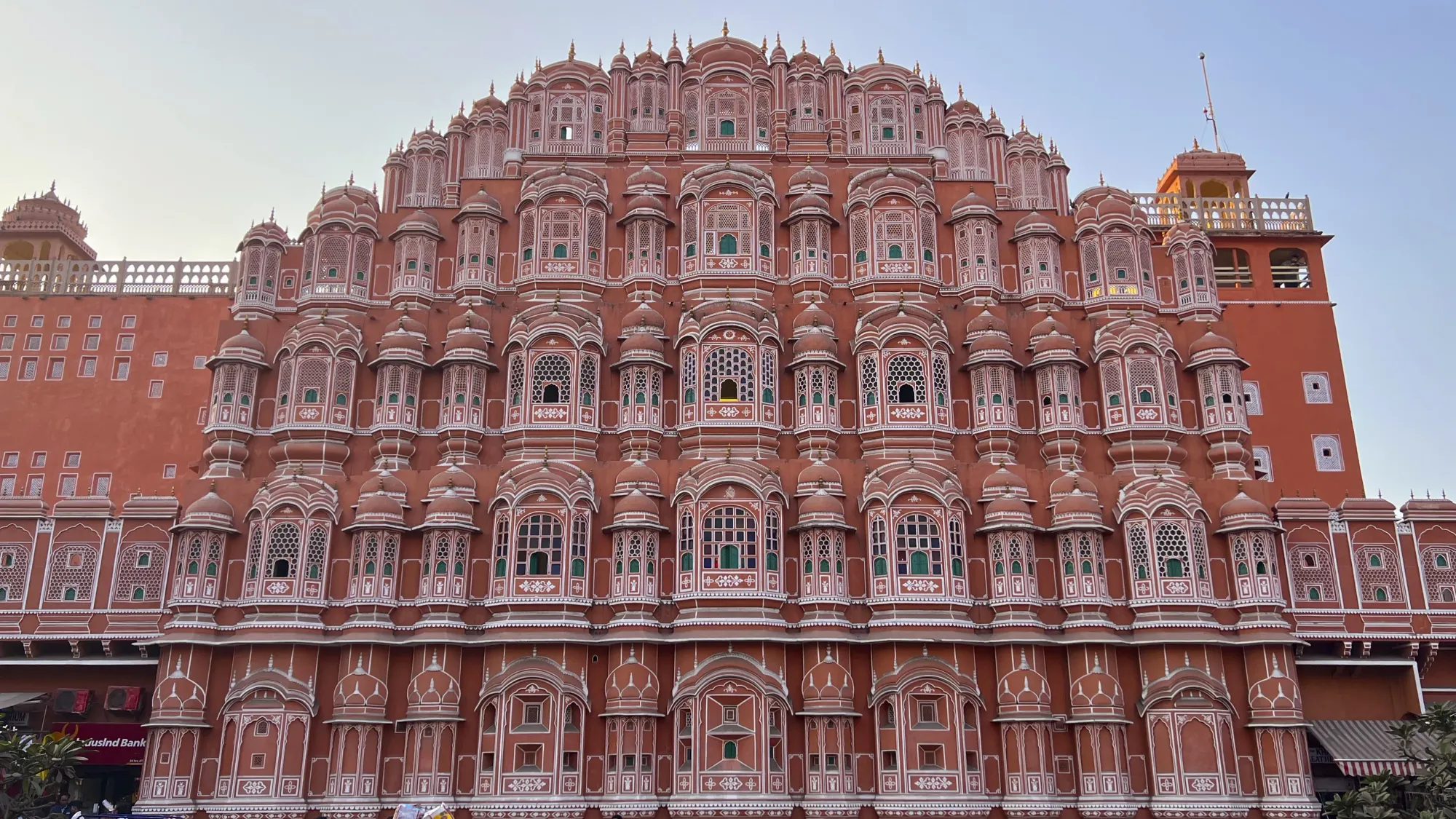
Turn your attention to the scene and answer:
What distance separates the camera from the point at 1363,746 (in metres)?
32.2

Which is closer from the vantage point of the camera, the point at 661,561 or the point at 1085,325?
the point at 661,561

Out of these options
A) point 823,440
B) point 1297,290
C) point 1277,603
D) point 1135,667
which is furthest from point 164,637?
point 1297,290

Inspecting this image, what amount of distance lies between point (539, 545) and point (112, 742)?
13.5 metres

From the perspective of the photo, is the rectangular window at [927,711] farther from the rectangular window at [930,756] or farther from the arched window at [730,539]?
the arched window at [730,539]

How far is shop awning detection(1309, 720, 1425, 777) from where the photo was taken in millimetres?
31391

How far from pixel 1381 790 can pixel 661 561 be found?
18265mm

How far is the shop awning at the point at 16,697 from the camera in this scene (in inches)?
1293

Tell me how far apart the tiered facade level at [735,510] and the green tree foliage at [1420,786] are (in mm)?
1978

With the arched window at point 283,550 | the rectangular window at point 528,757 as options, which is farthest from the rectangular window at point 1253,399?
the arched window at point 283,550

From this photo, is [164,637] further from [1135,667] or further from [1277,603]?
[1277,603]

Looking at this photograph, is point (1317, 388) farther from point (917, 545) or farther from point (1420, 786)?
point (917, 545)

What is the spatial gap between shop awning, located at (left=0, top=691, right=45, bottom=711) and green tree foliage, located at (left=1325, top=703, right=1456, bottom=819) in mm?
34255

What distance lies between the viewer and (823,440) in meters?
34.6

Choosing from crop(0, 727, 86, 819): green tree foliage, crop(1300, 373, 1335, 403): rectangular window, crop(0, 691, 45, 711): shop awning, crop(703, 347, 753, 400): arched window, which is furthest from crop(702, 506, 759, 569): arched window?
crop(1300, 373, 1335, 403): rectangular window
